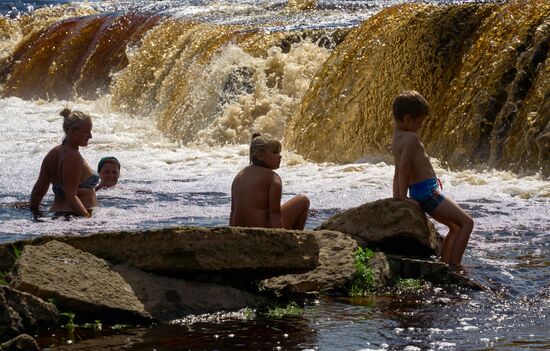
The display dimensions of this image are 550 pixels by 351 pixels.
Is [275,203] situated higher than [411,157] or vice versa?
[411,157]

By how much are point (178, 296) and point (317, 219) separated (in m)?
4.49

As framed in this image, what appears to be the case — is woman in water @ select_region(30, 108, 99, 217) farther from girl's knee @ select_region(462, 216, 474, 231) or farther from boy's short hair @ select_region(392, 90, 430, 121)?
girl's knee @ select_region(462, 216, 474, 231)

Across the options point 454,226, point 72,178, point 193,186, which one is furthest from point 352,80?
point 454,226

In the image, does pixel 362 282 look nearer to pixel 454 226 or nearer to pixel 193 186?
pixel 454 226

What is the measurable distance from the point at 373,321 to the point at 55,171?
15.1ft

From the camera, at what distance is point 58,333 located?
6.27 meters

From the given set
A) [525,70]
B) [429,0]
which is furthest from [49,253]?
[429,0]

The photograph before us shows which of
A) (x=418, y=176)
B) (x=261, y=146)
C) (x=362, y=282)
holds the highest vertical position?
(x=261, y=146)

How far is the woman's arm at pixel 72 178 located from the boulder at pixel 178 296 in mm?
3516

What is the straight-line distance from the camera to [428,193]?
325 inches

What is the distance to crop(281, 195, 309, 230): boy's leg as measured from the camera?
28.0 feet

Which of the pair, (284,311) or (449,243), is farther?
(449,243)

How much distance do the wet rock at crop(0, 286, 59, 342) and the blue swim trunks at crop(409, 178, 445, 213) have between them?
3.00 meters

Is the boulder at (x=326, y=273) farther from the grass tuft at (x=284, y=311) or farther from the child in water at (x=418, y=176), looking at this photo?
the child in water at (x=418, y=176)
